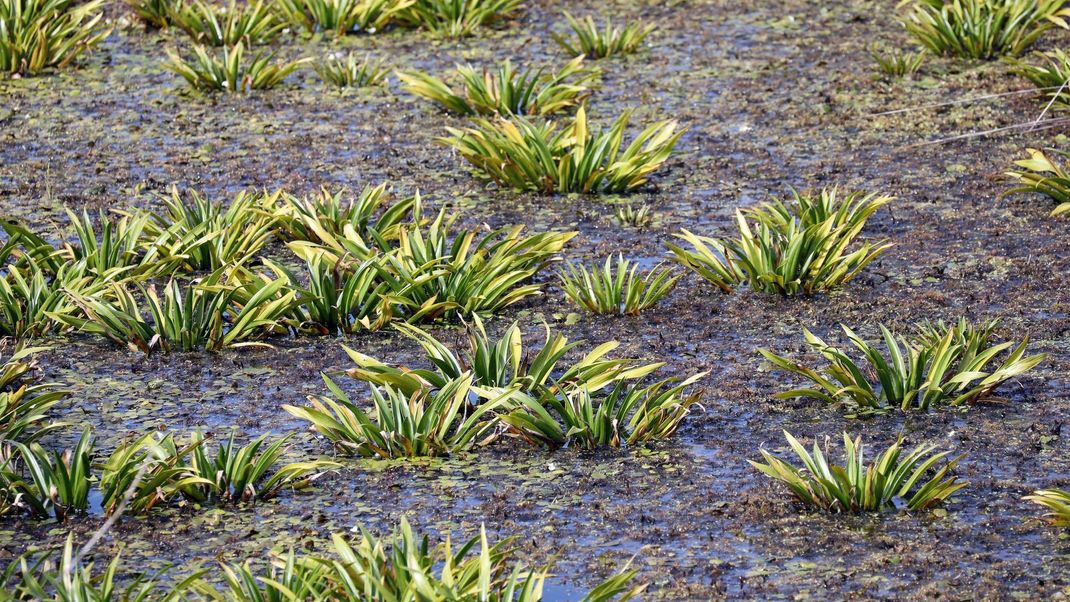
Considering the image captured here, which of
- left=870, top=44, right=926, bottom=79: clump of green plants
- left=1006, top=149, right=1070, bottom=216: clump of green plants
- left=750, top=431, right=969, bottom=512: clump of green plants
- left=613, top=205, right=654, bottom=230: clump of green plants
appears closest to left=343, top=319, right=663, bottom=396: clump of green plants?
left=750, top=431, right=969, bottom=512: clump of green plants

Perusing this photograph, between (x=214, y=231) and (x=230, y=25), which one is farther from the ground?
(x=230, y=25)

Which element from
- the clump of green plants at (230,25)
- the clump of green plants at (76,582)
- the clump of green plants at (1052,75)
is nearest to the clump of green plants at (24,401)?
the clump of green plants at (76,582)

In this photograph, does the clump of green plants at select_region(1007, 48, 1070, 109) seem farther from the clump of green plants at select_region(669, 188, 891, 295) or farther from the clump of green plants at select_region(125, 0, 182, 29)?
the clump of green plants at select_region(125, 0, 182, 29)

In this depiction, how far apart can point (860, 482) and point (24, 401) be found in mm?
2864

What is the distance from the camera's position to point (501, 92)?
7.57m

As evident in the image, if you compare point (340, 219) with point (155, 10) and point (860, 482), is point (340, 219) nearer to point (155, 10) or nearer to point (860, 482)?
point (860, 482)

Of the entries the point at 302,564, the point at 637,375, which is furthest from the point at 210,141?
the point at 302,564

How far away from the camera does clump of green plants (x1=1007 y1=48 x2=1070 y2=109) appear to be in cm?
722

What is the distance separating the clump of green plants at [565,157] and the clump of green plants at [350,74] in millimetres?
1640

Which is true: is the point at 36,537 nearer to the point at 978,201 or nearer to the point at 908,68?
the point at 978,201

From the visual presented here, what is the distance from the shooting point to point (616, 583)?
327 cm

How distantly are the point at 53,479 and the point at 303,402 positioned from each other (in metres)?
1.05

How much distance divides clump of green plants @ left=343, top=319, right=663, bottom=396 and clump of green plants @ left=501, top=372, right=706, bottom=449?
0.35ft

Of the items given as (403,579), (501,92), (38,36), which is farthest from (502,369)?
(38,36)
